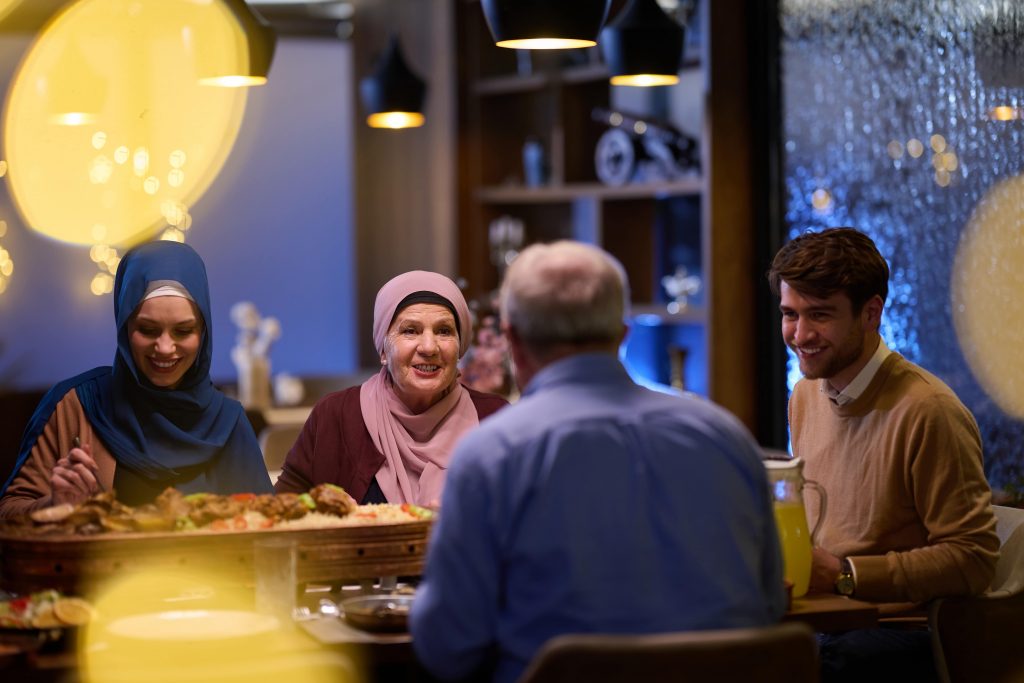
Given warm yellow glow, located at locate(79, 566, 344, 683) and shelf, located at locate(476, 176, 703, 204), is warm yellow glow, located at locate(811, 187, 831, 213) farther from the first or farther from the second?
warm yellow glow, located at locate(79, 566, 344, 683)

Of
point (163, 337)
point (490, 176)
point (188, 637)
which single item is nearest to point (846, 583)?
point (188, 637)

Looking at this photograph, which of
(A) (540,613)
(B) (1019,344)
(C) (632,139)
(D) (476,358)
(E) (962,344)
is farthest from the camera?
(C) (632,139)

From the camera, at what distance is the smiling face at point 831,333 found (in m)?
2.71

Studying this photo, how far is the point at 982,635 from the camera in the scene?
8.26 feet

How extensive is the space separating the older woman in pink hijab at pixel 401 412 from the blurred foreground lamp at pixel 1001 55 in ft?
5.32

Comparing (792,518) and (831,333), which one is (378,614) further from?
(831,333)

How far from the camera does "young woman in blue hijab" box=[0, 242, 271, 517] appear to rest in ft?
9.18

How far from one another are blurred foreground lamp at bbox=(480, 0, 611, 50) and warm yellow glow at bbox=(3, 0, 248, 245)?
137 inches

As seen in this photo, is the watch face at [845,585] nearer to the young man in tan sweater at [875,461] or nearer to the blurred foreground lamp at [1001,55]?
the young man in tan sweater at [875,461]

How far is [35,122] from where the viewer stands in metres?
6.30

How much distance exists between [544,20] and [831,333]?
88cm

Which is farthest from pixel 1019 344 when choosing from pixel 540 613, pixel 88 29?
pixel 88 29

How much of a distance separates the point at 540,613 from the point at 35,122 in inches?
204

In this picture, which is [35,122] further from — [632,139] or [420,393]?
[420,393]
